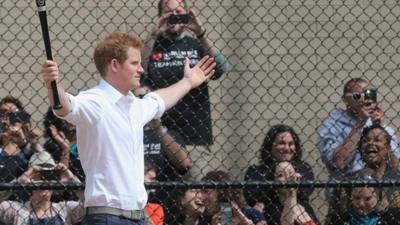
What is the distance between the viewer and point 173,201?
7238 millimetres

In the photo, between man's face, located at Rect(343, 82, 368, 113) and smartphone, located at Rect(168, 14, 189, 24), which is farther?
man's face, located at Rect(343, 82, 368, 113)

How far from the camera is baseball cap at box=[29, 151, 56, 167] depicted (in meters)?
7.11

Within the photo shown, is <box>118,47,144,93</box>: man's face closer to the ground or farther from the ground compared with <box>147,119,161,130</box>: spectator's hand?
farther from the ground

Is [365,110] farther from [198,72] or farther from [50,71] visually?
[50,71]

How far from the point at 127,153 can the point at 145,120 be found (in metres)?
0.29

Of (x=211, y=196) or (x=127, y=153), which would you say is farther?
(x=211, y=196)

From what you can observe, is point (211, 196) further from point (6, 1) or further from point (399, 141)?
point (6, 1)

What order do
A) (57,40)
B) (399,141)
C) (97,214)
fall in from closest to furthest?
(97,214), (399,141), (57,40)

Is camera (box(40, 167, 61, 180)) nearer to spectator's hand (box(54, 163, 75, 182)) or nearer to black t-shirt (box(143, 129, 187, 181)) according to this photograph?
A: spectator's hand (box(54, 163, 75, 182))

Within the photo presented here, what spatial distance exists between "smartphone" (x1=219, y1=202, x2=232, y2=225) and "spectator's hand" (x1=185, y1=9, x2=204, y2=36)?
Answer: 3.62 feet

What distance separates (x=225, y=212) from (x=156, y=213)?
17.2 inches

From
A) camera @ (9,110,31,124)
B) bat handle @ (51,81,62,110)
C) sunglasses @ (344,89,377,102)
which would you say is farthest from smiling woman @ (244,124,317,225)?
bat handle @ (51,81,62,110)

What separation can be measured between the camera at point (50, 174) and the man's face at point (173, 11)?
1.17m


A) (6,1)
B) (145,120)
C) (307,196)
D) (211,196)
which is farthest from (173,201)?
(6,1)
